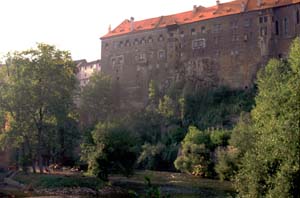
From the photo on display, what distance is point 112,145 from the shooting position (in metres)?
30.2

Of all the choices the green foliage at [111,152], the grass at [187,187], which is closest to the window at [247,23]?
the grass at [187,187]

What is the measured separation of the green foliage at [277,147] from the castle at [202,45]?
129 ft

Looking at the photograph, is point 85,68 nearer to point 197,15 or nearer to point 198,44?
point 197,15

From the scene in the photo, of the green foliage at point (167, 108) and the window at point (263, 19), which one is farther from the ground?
the window at point (263, 19)

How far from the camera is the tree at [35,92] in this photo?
37.4 m

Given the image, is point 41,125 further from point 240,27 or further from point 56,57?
point 240,27

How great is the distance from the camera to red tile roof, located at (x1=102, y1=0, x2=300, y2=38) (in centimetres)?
5800

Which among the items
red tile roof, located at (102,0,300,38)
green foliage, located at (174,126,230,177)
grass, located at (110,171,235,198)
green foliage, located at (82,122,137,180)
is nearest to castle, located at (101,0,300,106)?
red tile roof, located at (102,0,300,38)

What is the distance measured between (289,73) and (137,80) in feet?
168

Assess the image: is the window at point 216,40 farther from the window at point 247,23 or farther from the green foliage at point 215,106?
the green foliage at point 215,106

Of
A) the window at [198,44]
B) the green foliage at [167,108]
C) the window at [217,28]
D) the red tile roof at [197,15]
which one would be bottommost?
the green foliage at [167,108]

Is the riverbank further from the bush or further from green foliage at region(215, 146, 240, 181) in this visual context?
the bush

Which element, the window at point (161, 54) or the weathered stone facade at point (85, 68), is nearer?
the window at point (161, 54)

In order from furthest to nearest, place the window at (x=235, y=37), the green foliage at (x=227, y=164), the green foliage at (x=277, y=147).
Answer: the window at (x=235, y=37) → the green foliage at (x=227, y=164) → the green foliage at (x=277, y=147)
